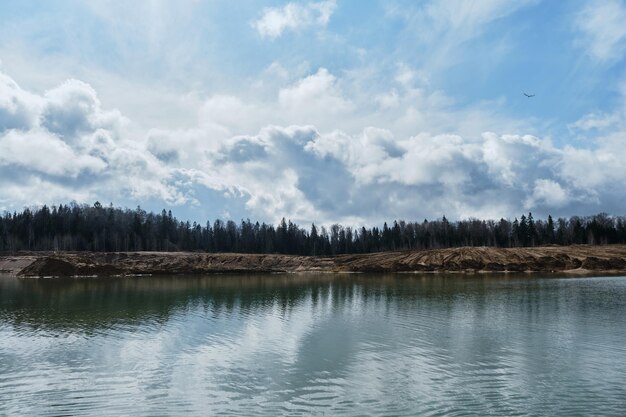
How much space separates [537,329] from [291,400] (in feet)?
84.7

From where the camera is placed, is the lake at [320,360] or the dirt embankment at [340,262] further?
the dirt embankment at [340,262]

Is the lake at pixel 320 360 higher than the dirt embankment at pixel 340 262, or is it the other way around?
the dirt embankment at pixel 340 262

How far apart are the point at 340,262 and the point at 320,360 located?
455 ft

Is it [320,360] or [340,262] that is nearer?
[320,360]

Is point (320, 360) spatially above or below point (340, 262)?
below

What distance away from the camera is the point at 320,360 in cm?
2903

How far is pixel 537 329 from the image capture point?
38.1m

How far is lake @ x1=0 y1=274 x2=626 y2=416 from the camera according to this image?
68.1 feet

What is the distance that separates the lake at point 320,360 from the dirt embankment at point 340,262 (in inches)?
3480

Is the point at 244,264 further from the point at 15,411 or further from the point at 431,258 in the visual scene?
the point at 15,411

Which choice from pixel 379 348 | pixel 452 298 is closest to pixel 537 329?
pixel 379 348

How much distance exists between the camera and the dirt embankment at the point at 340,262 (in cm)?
13725

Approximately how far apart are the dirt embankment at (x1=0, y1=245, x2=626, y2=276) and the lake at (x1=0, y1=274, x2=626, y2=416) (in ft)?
290

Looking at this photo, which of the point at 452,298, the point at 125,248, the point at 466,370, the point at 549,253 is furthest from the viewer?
the point at 125,248
